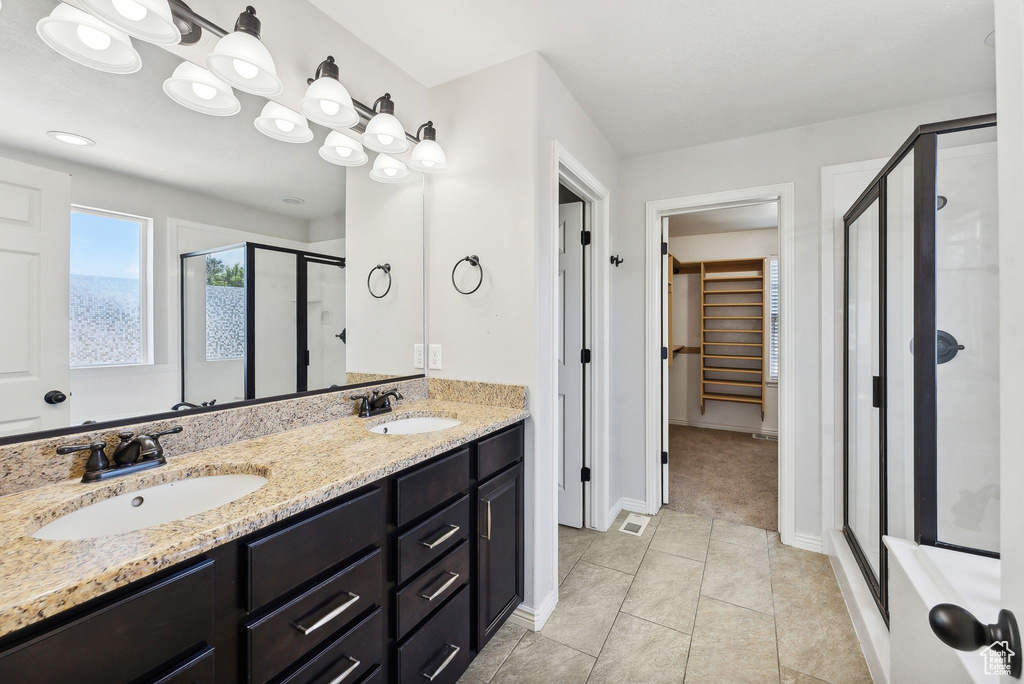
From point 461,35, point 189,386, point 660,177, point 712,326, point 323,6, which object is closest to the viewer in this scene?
point 189,386

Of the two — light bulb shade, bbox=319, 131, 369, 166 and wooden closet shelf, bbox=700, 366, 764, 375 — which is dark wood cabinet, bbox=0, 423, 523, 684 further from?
wooden closet shelf, bbox=700, 366, 764, 375

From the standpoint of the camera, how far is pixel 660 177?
9.70ft

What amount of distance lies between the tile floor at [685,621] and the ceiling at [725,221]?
299 cm

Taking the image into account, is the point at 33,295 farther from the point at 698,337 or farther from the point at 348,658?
the point at 698,337

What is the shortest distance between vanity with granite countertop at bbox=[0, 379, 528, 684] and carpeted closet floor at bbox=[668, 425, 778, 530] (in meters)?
1.99

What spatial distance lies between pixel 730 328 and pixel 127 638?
5749 millimetres

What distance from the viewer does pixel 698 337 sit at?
5.56 metres

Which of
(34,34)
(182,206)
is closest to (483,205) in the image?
(182,206)

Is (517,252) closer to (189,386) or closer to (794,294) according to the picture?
(189,386)

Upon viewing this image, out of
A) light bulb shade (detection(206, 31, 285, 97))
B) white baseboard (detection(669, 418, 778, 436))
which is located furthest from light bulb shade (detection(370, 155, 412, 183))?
white baseboard (detection(669, 418, 778, 436))

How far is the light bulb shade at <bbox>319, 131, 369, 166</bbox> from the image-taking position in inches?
68.7

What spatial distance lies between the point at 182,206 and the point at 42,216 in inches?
12.7

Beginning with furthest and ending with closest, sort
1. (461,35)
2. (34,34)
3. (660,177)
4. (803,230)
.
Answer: (660,177) < (803,230) < (461,35) < (34,34)

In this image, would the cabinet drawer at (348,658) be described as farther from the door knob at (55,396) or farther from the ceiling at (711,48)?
the ceiling at (711,48)
